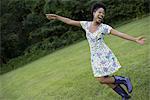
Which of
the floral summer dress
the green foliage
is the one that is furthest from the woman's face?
the green foliage

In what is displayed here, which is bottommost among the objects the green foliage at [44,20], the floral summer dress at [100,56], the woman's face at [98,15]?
the green foliage at [44,20]

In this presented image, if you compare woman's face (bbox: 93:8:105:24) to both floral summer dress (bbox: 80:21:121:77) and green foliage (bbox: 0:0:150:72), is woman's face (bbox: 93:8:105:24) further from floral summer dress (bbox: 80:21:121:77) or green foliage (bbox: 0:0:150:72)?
green foliage (bbox: 0:0:150:72)

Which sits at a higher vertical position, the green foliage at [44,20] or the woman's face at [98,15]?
the woman's face at [98,15]

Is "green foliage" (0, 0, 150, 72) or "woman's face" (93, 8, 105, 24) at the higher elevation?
"woman's face" (93, 8, 105, 24)

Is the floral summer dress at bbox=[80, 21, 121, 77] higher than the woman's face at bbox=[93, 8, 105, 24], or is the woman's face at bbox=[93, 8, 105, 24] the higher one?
the woman's face at bbox=[93, 8, 105, 24]

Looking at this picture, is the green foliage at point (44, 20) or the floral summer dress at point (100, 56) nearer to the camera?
the floral summer dress at point (100, 56)

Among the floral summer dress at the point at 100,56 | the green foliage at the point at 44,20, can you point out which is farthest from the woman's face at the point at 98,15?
the green foliage at the point at 44,20

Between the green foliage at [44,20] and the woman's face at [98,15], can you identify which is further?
the green foliage at [44,20]

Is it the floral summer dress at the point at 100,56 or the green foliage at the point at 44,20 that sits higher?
the floral summer dress at the point at 100,56

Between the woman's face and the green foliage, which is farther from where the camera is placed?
the green foliage

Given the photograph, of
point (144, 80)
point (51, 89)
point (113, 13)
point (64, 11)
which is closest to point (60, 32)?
point (64, 11)

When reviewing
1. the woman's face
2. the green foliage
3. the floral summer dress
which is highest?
the woman's face

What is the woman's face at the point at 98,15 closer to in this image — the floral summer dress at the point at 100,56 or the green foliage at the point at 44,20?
the floral summer dress at the point at 100,56

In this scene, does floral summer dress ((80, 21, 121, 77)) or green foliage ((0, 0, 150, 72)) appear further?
green foliage ((0, 0, 150, 72))
